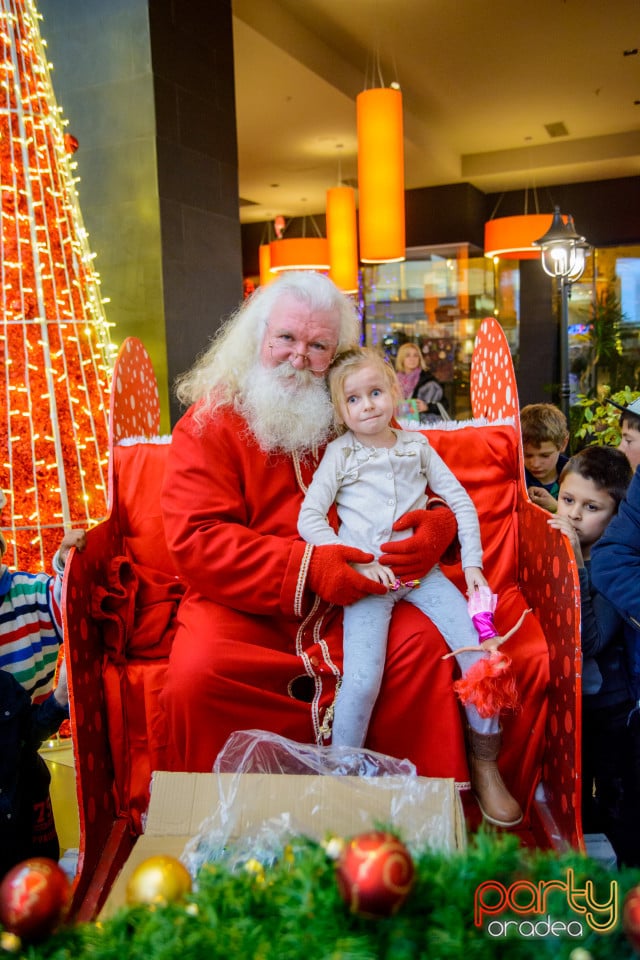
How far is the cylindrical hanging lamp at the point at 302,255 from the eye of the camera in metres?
8.51

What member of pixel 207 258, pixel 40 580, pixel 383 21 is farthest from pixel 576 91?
pixel 40 580

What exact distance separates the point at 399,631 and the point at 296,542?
1.15 ft

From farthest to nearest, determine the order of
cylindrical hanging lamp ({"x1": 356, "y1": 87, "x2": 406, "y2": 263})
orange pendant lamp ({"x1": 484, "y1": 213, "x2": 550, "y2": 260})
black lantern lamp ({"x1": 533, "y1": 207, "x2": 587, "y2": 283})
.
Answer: orange pendant lamp ({"x1": 484, "y1": 213, "x2": 550, "y2": 260}), cylindrical hanging lamp ({"x1": 356, "y1": 87, "x2": 406, "y2": 263}), black lantern lamp ({"x1": 533, "y1": 207, "x2": 587, "y2": 283})

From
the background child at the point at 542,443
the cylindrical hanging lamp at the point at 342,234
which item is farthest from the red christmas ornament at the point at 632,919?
the cylindrical hanging lamp at the point at 342,234

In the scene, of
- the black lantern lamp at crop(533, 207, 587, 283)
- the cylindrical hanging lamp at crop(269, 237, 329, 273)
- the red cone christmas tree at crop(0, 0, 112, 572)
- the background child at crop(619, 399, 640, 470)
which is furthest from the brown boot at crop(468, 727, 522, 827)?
the cylindrical hanging lamp at crop(269, 237, 329, 273)

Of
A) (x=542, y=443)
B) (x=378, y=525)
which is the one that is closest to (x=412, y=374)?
(x=542, y=443)

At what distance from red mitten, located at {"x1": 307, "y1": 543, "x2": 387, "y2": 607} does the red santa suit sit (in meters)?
0.04

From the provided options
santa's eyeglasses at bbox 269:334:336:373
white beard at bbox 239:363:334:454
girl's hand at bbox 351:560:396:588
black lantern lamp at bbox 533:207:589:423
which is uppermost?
black lantern lamp at bbox 533:207:589:423

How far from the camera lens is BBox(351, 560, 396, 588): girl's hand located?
2.01 m

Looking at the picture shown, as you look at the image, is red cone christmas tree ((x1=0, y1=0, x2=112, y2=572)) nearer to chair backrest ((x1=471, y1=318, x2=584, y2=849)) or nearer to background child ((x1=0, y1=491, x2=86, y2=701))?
background child ((x1=0, y1=491, x2=86, y2=701))

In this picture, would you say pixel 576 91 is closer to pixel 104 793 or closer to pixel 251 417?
pixel 251 417

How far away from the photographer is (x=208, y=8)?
4.68m

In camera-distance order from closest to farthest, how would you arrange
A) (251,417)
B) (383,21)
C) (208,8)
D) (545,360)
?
(251,417), (208,8), (383,21), (545,360)

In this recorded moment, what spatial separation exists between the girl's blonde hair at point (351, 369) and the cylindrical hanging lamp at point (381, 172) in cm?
351
